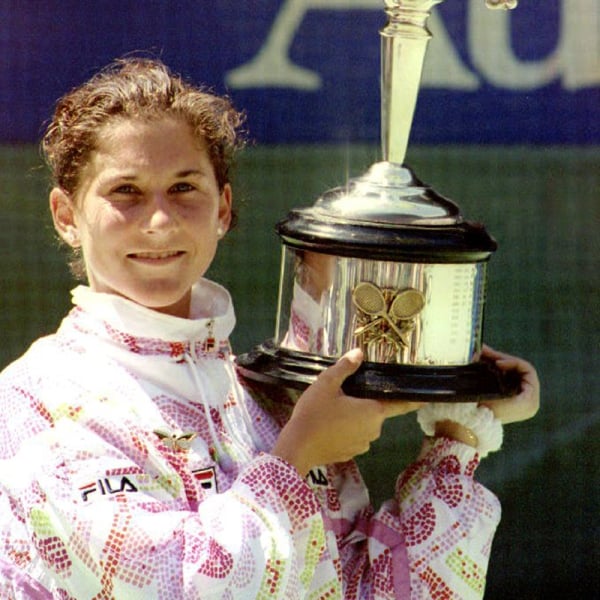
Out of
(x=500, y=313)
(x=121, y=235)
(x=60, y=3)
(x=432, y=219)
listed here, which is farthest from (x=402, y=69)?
(x=500, y=313)

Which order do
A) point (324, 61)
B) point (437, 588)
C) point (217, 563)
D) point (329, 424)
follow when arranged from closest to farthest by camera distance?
point (217, 563) < point (329, 424) < point (437, 588) < point (324, 61)

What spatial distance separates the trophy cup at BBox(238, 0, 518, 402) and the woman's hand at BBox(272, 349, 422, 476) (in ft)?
0.07

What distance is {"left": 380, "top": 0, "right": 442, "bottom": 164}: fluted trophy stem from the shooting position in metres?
1.93

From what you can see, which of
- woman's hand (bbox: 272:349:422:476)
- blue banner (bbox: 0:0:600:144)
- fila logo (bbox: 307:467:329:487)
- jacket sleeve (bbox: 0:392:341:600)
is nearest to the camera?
jacket sleeve (bbox: 0:392:341:600)

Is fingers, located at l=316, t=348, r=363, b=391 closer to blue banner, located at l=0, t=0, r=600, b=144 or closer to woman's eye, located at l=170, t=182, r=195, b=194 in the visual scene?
woman's eye, located at l=170, t=182, r=195, b=194

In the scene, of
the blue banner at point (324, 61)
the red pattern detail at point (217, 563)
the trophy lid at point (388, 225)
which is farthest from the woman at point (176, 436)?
the blue banner at point (324, 61)

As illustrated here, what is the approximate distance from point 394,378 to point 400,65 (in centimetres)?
39

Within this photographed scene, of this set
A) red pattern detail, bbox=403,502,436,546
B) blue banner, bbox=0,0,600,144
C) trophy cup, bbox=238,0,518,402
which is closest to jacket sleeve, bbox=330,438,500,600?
red pattern detail, bbox=403,502,436,546

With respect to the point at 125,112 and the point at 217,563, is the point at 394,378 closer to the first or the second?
the point at 217,563

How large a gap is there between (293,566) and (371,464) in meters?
1.90

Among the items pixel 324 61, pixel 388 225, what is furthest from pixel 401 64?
pixel 324 61

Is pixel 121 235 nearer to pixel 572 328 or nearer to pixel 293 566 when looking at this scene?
pixel 293 566

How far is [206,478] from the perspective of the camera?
177 centimetres

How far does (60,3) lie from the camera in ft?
11.1
